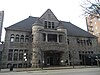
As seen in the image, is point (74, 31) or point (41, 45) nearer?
point (41, 45)

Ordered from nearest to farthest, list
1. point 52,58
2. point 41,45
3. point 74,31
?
1. point 41,45
2. point 52,58
3. point 74,31

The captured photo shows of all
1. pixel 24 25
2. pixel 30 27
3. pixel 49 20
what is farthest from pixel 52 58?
pixel 24 25

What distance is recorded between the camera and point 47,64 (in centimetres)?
3306

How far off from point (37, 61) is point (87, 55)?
15.4 m

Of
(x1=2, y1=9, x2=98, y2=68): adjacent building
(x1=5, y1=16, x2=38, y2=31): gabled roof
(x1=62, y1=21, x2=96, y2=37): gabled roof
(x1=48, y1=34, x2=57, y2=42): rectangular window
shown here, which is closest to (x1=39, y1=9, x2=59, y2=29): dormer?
(x1=2, y1=9, x2=98, y2=68): adjacent building

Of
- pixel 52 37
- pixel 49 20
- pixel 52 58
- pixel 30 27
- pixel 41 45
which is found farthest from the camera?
pixel 49 20

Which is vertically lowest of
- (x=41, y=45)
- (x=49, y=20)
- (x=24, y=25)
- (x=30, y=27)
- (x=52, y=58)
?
(x=52, y=58)

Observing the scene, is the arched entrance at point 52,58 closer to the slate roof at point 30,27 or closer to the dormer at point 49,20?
the dormer at point 49,20

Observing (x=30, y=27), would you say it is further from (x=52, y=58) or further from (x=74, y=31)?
(x=74, y=31)

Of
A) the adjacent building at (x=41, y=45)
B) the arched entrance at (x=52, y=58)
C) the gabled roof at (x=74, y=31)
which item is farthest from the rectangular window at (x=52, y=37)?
the gabled roof at (x=74, y=31)

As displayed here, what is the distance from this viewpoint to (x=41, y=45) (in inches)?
1245

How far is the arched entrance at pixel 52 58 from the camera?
33156 millimetres

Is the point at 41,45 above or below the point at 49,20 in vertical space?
below

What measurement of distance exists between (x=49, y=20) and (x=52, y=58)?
10.2 m
